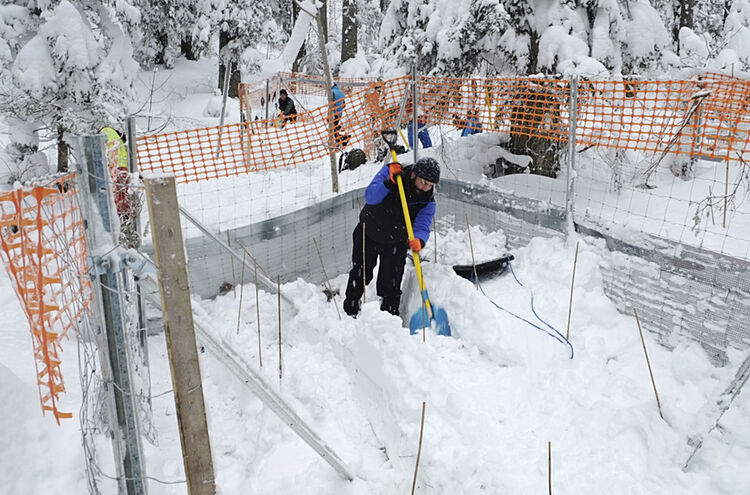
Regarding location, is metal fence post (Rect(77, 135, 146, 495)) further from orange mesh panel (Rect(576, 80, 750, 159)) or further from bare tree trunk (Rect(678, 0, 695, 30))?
bare tree trunk (Rect(678, 0, 695, 30))

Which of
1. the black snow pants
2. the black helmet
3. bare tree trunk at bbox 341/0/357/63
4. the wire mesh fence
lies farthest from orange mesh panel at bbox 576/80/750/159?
bare tree trunk at bbox 341/0/357/63

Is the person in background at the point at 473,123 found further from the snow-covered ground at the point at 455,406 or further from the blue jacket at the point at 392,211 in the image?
the snow-covered ground at the point at 455,406

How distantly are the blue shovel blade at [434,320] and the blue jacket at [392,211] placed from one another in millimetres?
680

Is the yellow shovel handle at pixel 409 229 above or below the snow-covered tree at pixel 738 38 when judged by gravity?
below

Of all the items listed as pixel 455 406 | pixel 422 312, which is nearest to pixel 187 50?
pixel 422 312

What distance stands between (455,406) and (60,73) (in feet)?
28.8

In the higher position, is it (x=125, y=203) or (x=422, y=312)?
(x=125, y=203)

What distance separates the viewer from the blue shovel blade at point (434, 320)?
4453mm

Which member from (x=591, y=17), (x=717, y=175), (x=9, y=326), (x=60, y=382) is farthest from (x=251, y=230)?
(x=717, y=175)

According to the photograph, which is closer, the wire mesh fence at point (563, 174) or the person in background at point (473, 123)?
the wire mesh fence at point (563, 174)

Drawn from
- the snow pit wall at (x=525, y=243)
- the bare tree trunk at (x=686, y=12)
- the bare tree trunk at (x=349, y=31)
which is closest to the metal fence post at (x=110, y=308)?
the snow pit wall at (x=525, y=243)

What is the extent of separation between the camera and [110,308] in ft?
6.70

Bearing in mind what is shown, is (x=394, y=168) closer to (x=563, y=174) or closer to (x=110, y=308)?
(x=110, y=308)

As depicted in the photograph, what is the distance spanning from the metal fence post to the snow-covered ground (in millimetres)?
498
